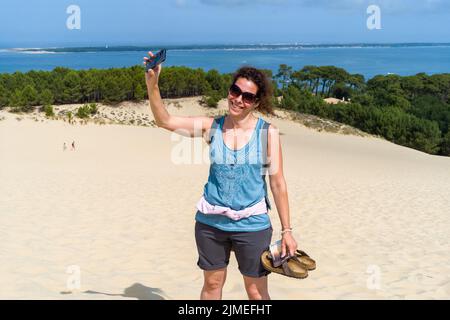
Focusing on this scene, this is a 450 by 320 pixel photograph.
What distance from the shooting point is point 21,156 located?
22859mm

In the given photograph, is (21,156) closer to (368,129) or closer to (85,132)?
(85,132)

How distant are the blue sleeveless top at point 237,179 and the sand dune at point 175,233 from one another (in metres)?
2.13

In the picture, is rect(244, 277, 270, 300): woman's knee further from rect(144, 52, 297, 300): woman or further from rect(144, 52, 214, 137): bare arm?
rect(144, 52, 214, 137): bare arm

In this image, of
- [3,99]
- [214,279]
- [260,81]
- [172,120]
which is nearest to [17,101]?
[3,99]

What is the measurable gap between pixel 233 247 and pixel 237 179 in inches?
18.0

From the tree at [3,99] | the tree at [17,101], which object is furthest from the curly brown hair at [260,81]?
the tree at [3,99]

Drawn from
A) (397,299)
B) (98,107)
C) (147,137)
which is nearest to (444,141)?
(147,137)

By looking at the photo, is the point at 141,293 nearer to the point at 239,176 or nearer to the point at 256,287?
the point at 256,287

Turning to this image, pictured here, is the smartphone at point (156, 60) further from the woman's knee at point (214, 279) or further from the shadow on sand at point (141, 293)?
the shadow on sand at point (141, 293)

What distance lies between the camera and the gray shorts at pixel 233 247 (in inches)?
116

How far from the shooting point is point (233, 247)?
3027 millimetres

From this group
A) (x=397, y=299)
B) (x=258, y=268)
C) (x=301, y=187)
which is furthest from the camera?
(x=301, y=187)
